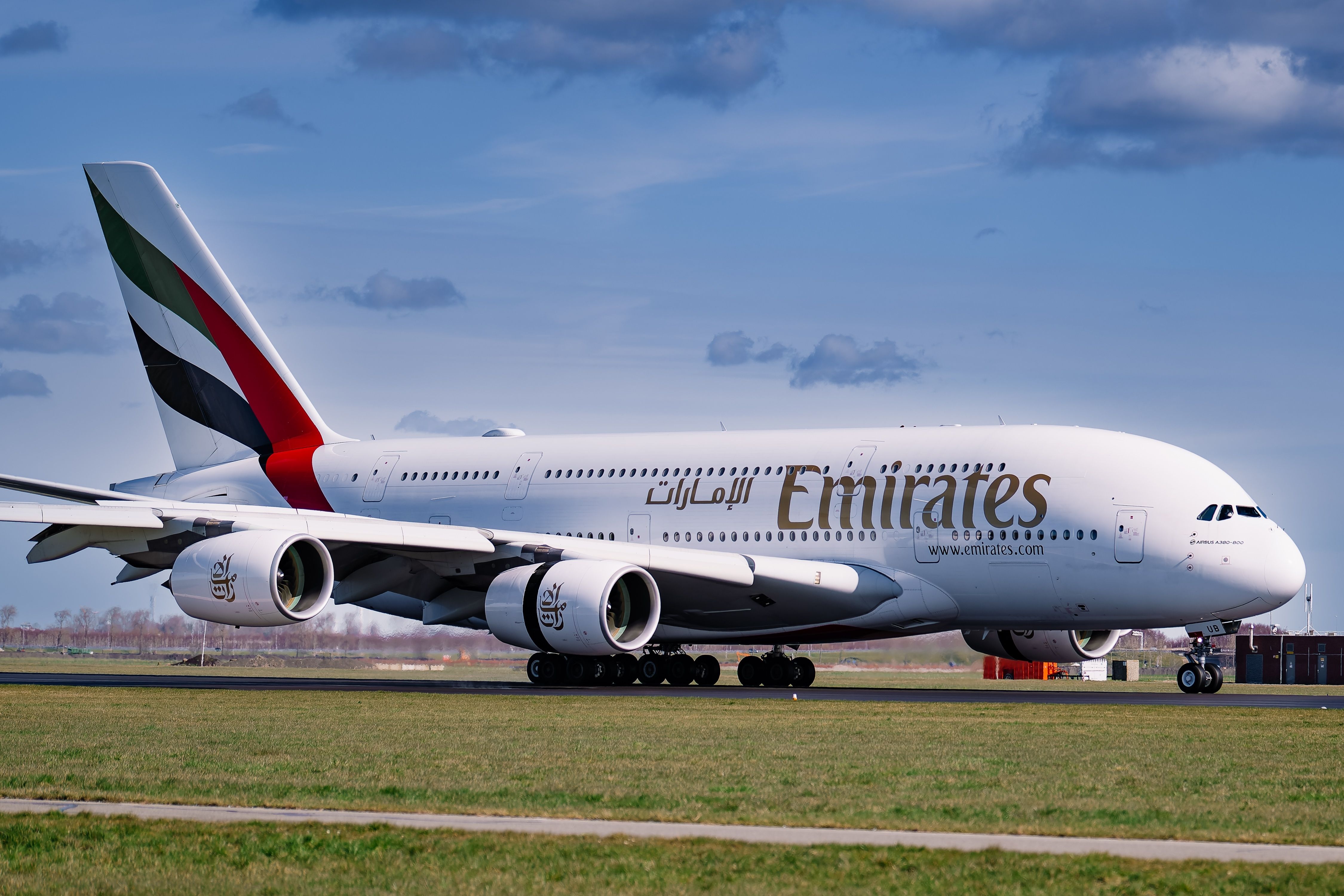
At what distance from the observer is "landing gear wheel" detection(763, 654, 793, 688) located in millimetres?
35844

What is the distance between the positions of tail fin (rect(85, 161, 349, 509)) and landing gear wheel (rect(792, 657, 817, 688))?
→ 39.4 feet

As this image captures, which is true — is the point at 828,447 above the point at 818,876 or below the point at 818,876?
above

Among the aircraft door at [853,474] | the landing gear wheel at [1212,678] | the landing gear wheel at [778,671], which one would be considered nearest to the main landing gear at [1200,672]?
the landing gear wheel at [1212,678]

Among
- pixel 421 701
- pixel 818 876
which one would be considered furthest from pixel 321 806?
pixel 421 701

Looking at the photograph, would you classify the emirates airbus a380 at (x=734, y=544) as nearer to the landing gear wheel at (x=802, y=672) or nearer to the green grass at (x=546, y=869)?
the landing gear wheel at (x=802, y=672)

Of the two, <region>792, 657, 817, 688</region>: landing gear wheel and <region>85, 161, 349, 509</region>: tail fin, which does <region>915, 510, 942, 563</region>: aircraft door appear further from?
<region>85, 161, 349, 509</region>: tail fin

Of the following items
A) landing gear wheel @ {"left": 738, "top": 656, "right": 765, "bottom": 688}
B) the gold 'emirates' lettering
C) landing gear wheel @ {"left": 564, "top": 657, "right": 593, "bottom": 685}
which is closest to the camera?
landing gear wheel @ {"left": 564, "top": 657, "right": 593, "bottom": 685}

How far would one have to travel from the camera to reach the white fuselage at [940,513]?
99.0 feet

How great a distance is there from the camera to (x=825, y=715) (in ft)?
78.1

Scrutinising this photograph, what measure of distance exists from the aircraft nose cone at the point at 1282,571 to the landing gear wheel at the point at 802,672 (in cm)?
981

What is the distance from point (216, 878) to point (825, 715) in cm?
1452

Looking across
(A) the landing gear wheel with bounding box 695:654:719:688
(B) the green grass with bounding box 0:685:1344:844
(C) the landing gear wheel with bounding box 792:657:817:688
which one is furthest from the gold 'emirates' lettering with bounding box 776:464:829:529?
(B) the green grass with bounding box 0:685:1344:844

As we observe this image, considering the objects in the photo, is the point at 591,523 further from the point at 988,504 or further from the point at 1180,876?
the point at 1180,876

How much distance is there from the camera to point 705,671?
3619cm
